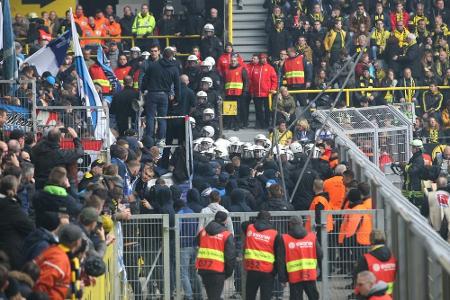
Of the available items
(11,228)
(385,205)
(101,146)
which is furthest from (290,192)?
(11,228)

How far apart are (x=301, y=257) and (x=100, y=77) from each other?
1113 cm

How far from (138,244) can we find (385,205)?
3.33 m

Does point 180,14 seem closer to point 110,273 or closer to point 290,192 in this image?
point 290,192

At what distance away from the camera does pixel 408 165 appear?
103ft

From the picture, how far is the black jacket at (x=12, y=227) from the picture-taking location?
54.1ft

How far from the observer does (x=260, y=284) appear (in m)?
22.8

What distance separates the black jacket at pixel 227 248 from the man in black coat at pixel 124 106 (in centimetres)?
721

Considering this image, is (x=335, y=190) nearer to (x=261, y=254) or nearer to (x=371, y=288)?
(x=261, y=254)

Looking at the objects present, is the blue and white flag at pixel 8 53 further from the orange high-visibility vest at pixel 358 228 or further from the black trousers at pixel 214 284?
the orange high-visibility vest at pixel 358 228

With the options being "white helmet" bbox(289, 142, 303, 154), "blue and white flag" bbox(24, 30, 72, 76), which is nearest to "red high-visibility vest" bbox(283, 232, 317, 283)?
"blue and white flag" bbox(24, 30, 72, 76)

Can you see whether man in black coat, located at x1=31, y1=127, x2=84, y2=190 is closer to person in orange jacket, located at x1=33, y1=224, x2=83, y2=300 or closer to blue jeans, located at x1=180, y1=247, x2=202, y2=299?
blue jeans, located at x1=180, y1=247, x2=202, y2=299

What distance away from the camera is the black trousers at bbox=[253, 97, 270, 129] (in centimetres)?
3566

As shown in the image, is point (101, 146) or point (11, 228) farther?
point (101, 146)

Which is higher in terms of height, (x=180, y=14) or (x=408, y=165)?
(x=180, y=14)
